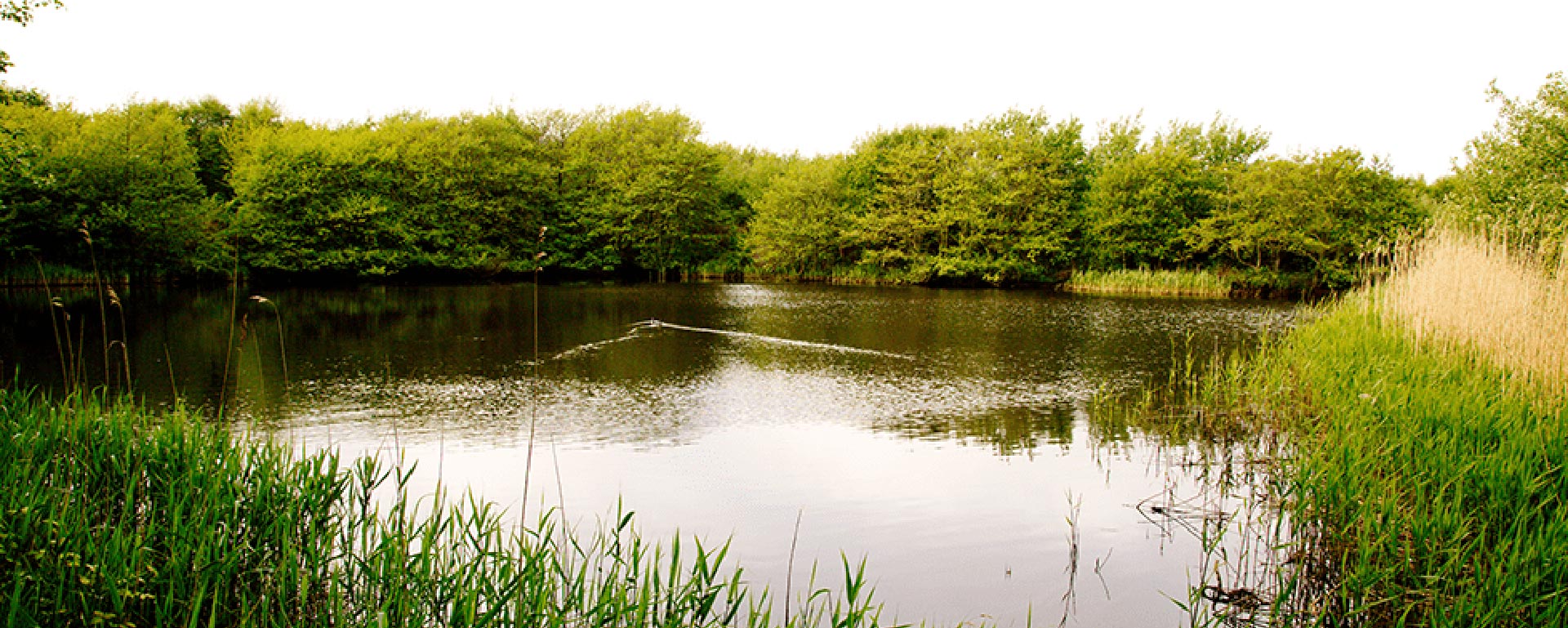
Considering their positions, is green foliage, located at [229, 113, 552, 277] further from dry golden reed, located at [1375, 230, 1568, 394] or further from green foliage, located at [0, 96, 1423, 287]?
dry golden reed, located at [1375, 230, 1568, 394]

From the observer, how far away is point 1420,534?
340cm

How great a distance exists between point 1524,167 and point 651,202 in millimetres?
32092

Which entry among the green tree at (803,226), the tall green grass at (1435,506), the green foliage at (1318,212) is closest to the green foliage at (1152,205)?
the green foliage at (1318,212)

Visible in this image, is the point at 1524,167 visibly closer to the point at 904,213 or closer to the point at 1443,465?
the point at 1443,465

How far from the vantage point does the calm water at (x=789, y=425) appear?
424 cm

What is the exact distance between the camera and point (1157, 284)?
99.5 ft

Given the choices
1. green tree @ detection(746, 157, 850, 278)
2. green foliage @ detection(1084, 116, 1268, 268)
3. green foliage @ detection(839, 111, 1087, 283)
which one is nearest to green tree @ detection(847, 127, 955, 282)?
green foliage @ detection(839, 111, 1087, 283)

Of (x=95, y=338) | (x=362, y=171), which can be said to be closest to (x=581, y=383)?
(x=95, y=338)

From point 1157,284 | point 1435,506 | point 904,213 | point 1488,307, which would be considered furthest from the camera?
point 904,213

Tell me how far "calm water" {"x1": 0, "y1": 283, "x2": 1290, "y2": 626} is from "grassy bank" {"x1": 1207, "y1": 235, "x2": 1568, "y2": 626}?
0.70 m

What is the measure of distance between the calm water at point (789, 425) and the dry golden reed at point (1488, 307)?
2.08m

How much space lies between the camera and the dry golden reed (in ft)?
16.9

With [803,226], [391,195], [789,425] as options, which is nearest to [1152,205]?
[803,226]

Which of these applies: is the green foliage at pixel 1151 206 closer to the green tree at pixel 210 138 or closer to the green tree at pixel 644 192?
the green tree at pixel 644 192
